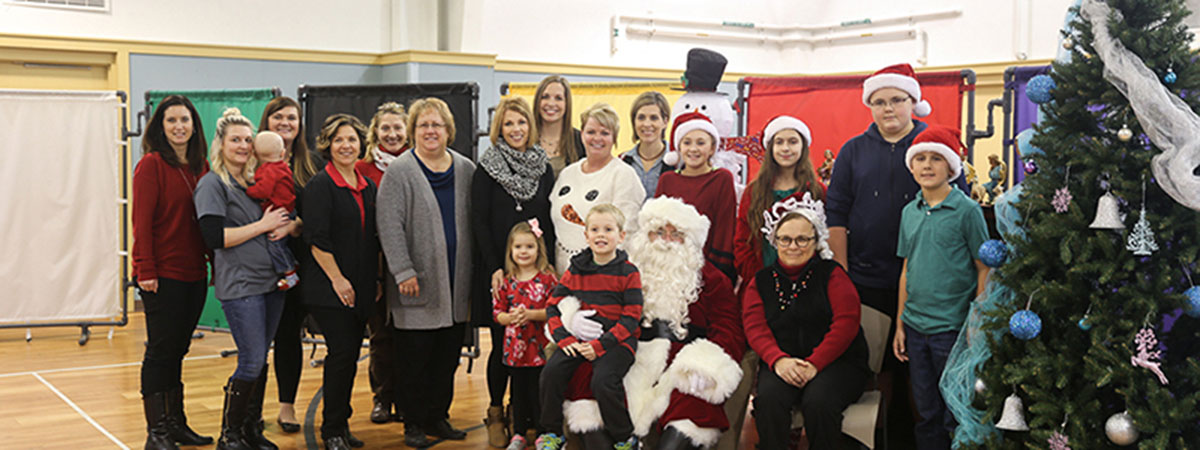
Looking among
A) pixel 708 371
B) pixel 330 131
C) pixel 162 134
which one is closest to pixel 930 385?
pixel 708 371

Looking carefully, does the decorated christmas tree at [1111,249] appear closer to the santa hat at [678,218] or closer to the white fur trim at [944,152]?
the white fur trim at [944,152]

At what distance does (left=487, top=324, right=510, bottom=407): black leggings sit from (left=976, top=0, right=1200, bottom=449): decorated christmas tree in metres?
1.90

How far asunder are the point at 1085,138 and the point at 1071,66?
21cm

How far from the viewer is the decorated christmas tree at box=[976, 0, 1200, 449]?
2.60 metres

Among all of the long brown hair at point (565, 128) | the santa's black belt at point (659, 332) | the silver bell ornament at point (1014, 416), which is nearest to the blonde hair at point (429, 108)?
the long brown hair at point (565, 128)

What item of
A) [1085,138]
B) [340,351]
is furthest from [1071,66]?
[340,351]

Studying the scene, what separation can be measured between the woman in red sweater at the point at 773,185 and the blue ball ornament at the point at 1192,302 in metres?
1.38

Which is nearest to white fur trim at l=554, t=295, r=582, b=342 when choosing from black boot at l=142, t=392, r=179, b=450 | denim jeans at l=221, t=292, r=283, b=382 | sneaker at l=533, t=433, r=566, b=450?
sneaker at l=533, t=433, r=566, b=450

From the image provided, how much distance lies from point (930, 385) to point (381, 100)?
3.73m

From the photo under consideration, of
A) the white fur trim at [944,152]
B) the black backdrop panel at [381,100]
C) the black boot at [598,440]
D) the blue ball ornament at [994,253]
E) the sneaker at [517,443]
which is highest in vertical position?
the black backdrop panel at [381,100]

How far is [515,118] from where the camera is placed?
3.95 meters

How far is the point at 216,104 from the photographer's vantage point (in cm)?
650

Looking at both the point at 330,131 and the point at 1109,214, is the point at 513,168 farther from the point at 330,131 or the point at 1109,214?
the point at 1109,214

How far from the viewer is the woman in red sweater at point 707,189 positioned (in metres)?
3.82
